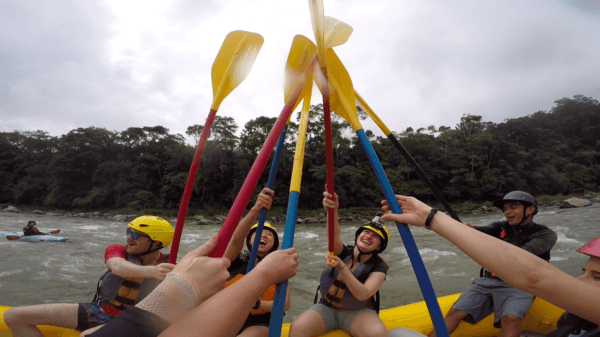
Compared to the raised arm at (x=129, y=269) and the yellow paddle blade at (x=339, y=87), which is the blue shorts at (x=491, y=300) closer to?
the yellow paddle blade at (x=339, y=87)

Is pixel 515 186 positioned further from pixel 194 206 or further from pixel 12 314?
pixel 12 314

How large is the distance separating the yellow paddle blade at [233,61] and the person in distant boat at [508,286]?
282 centimetres

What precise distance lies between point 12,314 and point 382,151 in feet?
109

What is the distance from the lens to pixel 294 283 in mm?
7664

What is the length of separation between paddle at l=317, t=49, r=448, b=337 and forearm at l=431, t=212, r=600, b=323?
0.59 m

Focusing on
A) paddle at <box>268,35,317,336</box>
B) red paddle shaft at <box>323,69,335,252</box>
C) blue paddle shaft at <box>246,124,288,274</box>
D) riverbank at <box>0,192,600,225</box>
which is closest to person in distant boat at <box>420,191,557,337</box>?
red paddle shaft at <box>323,69,335,252</box>

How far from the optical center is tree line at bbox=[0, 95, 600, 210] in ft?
97.7

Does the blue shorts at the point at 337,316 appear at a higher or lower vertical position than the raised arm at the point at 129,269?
lower

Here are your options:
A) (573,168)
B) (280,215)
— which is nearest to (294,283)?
(280,215)

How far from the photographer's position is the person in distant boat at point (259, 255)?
94.4 inches

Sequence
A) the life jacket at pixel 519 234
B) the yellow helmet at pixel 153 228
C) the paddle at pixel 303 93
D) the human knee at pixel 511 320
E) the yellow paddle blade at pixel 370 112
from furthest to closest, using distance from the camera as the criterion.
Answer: the life jacket at pixel 519 234 < the human knee at pixel 511 320 < the yellow helmet at pixel 153 228 < the yellow paddle blade at pixel 370 112 < the paddle at pixel 303 93

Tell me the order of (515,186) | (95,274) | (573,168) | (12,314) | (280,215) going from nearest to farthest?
1. (12,314)
2. (95,274)
3. (280,215)
4. (515,186)
5. (573,168)

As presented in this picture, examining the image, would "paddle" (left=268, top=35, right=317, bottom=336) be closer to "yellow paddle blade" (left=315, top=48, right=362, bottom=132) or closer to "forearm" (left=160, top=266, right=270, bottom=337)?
"yellow paddle blade" (left=315, top=48, right=362, bottom=132)

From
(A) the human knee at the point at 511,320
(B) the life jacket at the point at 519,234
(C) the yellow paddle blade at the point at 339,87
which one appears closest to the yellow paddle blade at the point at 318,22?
(C) the yellow paddle blade at the point at 339,87
